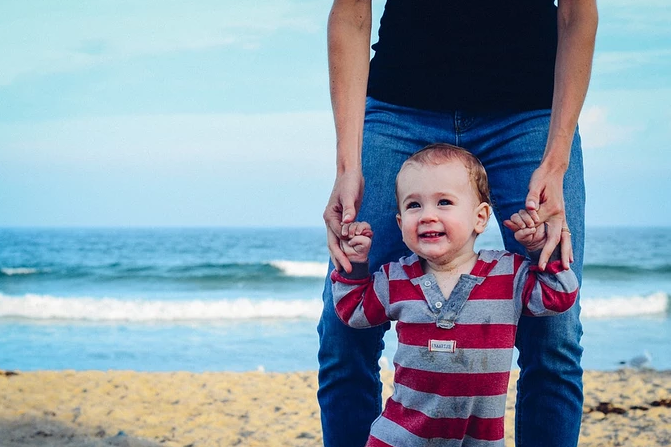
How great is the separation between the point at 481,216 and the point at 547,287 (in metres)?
0.29

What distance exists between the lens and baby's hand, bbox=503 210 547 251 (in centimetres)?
184

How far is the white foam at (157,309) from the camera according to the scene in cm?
1193

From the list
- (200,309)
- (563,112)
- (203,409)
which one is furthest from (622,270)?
(563,112)

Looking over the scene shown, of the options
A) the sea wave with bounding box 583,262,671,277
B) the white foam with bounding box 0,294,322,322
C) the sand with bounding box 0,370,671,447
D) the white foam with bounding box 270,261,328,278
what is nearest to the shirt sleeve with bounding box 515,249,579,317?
the sand with bounding box 0,370,671,447

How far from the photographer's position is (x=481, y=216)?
2014mm

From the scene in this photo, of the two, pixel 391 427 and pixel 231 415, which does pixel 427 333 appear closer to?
pixel 391 427

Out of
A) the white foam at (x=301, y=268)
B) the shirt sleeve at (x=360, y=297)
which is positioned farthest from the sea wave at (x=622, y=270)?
the shirt sleeve at (x=360, y=297)

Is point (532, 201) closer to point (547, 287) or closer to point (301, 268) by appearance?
point (547, 287)

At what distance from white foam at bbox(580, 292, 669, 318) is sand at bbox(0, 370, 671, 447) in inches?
221

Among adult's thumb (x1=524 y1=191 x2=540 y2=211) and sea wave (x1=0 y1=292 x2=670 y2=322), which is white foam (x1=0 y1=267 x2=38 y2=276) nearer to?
sea wave (x1=0 y1=292 x2=670 y2=322)

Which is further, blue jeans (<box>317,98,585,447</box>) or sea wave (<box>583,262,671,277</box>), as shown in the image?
sea wave (<box>583,262,671,277</box>)

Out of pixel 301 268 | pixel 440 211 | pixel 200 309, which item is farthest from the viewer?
pixel 301 268

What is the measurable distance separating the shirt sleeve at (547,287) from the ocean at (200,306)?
5420 mm

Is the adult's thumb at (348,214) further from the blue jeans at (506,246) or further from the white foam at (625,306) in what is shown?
the white foam at (625,306)
